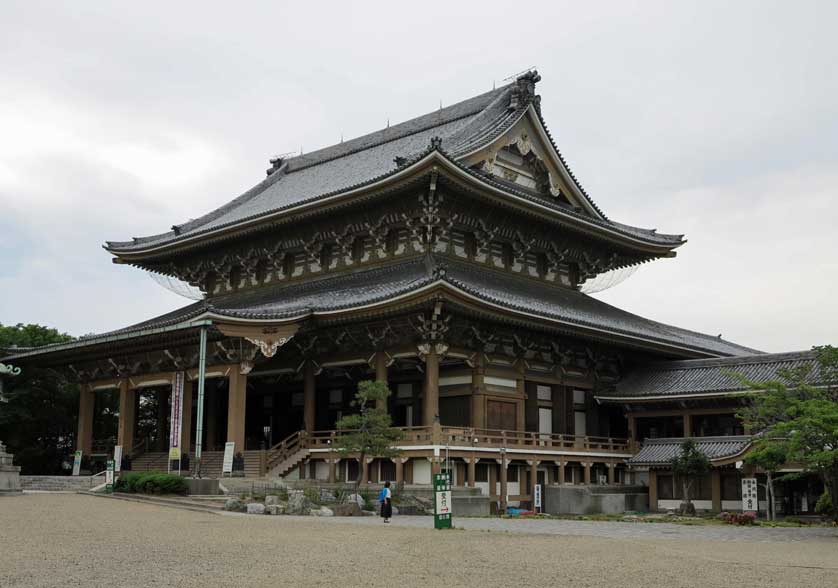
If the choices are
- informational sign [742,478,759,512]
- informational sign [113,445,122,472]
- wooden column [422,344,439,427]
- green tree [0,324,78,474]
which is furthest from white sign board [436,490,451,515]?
green tree [0,324,78,474]

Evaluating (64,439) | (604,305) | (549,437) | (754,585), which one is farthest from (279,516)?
(64,439)

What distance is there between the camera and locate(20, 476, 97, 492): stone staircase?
38531 millimetres

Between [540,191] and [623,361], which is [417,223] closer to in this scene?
[540,191]

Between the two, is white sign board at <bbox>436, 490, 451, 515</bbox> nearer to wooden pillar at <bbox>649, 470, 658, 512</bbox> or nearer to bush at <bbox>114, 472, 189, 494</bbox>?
bush at <bbox>114, 472, 189, 494</bbox>

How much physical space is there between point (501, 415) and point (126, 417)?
55.8ft

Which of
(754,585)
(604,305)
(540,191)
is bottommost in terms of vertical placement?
(754,585)

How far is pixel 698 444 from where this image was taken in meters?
37.6

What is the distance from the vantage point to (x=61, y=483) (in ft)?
128

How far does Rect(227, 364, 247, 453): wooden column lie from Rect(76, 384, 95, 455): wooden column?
37.9 ft

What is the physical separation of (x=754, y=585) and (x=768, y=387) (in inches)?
638

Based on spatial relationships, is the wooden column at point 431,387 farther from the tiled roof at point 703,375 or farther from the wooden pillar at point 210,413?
the wooden pillar at point 210,413

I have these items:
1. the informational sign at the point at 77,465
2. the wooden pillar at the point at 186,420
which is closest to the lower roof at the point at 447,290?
the wooden pillar at the point at 186,420

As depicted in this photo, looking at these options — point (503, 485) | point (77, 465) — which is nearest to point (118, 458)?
point (77, 465)

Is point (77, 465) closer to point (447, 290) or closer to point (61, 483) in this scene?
point (61, 483)
